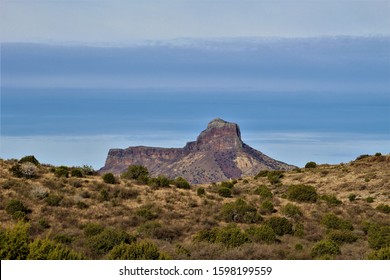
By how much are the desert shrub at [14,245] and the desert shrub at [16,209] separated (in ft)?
66.6

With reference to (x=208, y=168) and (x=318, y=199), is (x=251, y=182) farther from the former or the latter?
(x=208, y=168)

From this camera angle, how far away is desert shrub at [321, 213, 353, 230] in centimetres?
4478

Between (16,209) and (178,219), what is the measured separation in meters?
12.5

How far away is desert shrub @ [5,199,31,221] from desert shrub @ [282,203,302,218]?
21.1m

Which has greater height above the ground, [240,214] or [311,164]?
[311,164]

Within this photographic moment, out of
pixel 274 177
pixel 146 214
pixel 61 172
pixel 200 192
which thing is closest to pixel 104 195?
pixel 146 214

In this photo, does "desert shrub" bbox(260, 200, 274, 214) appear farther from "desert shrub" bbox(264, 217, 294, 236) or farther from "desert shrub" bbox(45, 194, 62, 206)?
"desert shrub" bbox(45, 194, 62, 206)

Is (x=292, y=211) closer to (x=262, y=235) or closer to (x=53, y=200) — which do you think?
(x=262, y=235)

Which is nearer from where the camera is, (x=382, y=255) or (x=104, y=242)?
(x=382, y=255)

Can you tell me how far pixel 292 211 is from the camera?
49219 mm

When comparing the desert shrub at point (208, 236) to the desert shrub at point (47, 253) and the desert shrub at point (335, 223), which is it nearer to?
the desert shrub at point (335, 223)

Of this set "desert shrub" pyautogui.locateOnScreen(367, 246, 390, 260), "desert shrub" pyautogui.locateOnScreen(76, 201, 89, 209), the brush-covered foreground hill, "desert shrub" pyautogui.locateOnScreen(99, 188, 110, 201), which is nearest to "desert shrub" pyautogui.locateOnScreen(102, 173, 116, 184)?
the brush-covered foreground hill
